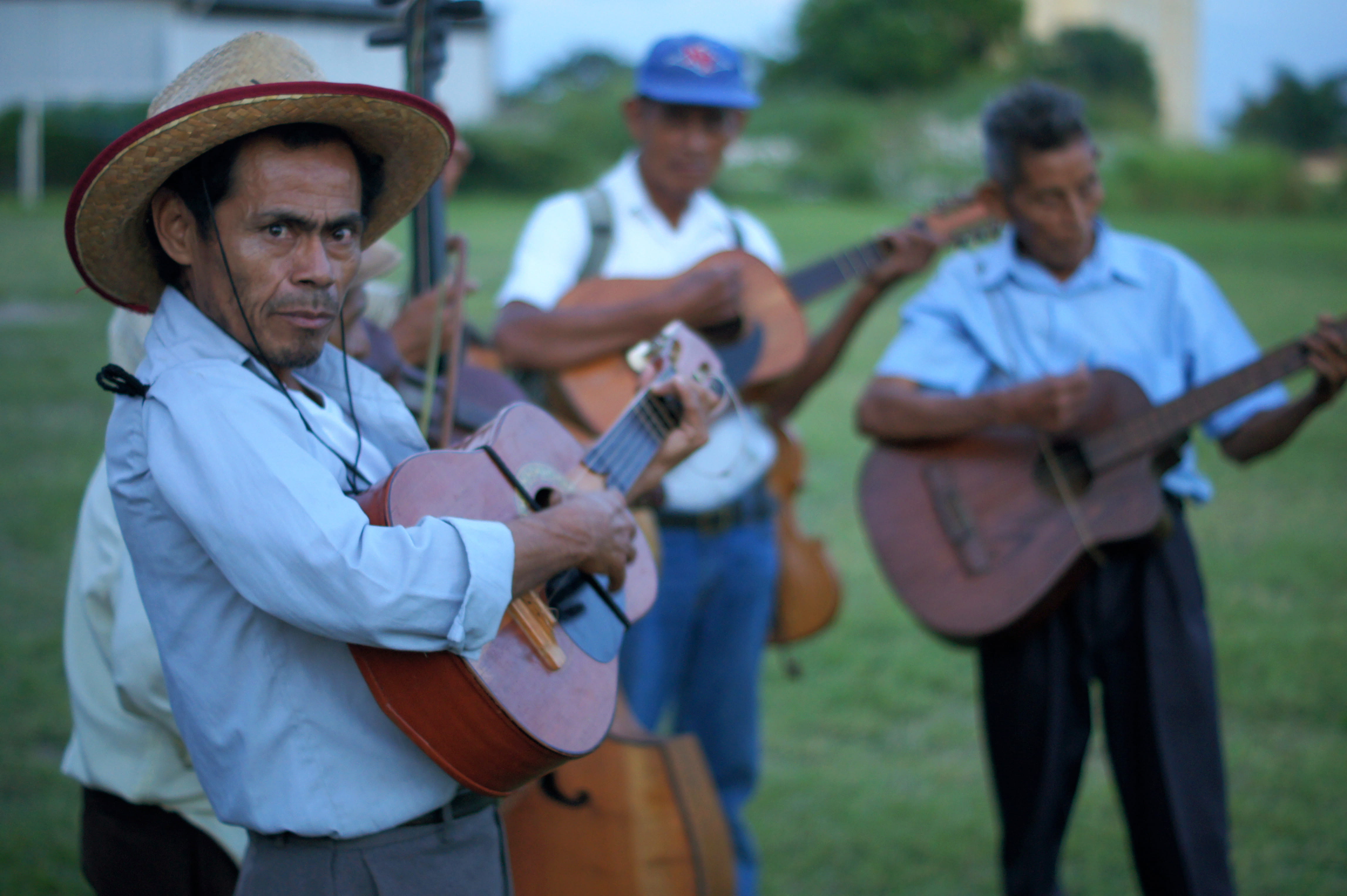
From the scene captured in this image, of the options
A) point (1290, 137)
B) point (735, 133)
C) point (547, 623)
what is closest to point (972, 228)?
point (735, 133)

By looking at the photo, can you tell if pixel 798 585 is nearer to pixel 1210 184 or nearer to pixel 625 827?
pixel 625 827

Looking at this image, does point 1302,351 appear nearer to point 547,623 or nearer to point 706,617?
point 706,617

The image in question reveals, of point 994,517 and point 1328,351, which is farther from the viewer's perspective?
point 994,517

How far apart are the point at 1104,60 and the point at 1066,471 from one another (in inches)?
1673

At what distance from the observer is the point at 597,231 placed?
315cm

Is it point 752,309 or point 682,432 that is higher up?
point 752,309

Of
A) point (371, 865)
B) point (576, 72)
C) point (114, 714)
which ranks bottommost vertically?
point (114, 714)

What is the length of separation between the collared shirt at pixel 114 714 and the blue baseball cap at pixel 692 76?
71.0 inches

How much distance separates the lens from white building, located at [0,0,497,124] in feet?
16.8

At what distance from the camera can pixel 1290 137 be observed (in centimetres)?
2669

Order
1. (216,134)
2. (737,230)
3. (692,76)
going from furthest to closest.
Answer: (737,230) → (692,76) → (216,134)

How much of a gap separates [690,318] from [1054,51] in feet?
138

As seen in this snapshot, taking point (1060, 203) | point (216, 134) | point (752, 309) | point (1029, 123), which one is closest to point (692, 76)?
point (752, 309)

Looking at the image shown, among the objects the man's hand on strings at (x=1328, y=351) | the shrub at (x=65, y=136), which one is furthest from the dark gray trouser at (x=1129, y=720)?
the shrub at (x=65, y=136)
